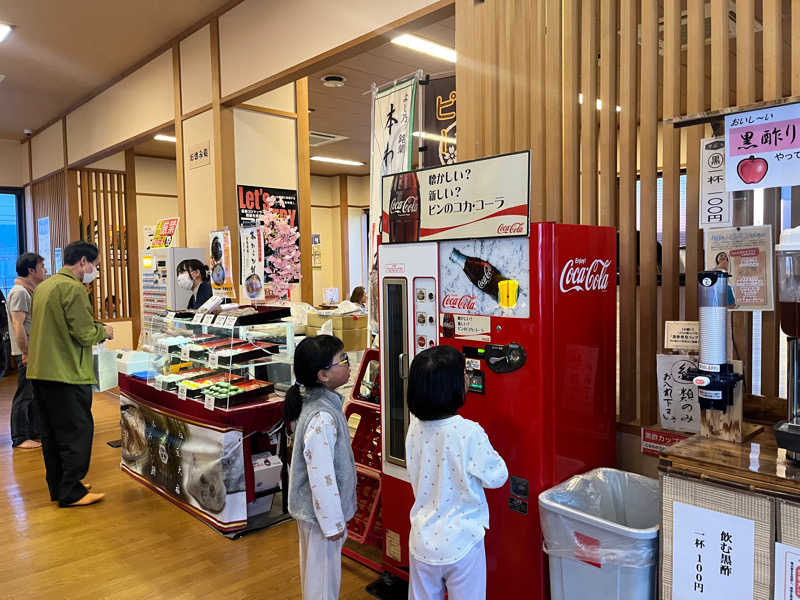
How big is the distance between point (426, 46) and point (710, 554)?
4.85 meters

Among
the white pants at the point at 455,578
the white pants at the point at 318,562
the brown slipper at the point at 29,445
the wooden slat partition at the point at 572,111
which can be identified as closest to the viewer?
the white pants at the point at 455,578

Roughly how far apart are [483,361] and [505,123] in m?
1.24

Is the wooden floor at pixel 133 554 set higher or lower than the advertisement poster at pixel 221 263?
lower

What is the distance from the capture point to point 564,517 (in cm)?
188

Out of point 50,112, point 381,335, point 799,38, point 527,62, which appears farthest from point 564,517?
point 50,112

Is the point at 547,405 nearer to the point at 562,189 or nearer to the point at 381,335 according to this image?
the point at 381,335

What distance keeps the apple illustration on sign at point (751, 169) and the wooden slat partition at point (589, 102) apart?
2.11 feet

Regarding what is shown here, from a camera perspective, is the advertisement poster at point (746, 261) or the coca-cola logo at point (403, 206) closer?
the advertisement poster at point (746, 261)

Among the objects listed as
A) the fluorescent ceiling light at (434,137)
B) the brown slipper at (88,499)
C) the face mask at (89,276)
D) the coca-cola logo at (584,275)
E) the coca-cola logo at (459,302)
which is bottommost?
the brown slipper at (88,499)

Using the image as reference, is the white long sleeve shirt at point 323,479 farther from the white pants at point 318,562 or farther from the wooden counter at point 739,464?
the wooden counter at point 739,464

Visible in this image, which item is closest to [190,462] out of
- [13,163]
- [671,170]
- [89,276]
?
[89,276]

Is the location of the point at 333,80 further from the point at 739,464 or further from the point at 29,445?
the point at 739,464

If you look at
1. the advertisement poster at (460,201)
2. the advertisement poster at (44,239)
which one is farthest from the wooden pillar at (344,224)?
the advertisement poster at (460,201)

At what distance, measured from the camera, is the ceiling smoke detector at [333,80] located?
623cm
